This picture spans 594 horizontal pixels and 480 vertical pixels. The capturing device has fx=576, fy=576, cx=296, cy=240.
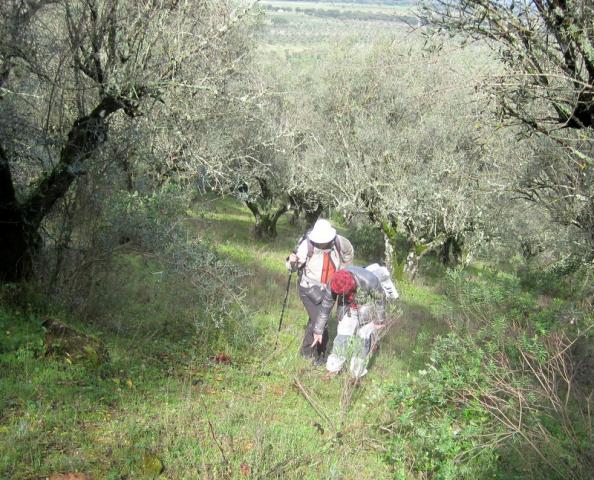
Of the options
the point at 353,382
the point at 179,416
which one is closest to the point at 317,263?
the point at 353,382

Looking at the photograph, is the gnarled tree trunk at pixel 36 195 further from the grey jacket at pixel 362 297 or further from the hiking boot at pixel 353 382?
the hiking boot at pixel 353 382

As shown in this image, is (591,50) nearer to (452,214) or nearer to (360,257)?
(452,214)

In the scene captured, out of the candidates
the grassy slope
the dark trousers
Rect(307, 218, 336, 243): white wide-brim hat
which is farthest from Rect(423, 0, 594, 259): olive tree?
the dark trousers

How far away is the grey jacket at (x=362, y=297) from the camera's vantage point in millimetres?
6477

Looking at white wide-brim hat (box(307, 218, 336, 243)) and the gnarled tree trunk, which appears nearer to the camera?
the gnarled tree trunk

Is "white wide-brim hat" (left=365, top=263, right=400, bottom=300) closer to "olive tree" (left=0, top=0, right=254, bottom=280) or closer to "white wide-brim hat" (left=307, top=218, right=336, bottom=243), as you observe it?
"white wide-brim hat" (left=307, top=218, right=336, bottom=243)

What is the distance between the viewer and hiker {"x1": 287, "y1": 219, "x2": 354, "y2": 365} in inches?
282

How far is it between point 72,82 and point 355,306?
431 cm

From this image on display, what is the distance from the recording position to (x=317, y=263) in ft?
23.8

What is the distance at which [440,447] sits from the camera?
15.0 feet

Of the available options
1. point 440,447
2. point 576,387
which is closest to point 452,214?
point 576,387

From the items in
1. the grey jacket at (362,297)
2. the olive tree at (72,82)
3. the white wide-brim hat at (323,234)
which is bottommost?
the grey jacket at (362,297)

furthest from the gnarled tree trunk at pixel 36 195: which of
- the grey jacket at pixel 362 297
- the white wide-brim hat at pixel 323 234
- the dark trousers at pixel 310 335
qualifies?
the grey jacket at pixel 362 297

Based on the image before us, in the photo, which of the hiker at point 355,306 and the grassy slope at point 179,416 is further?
the hiker at point 355,306
